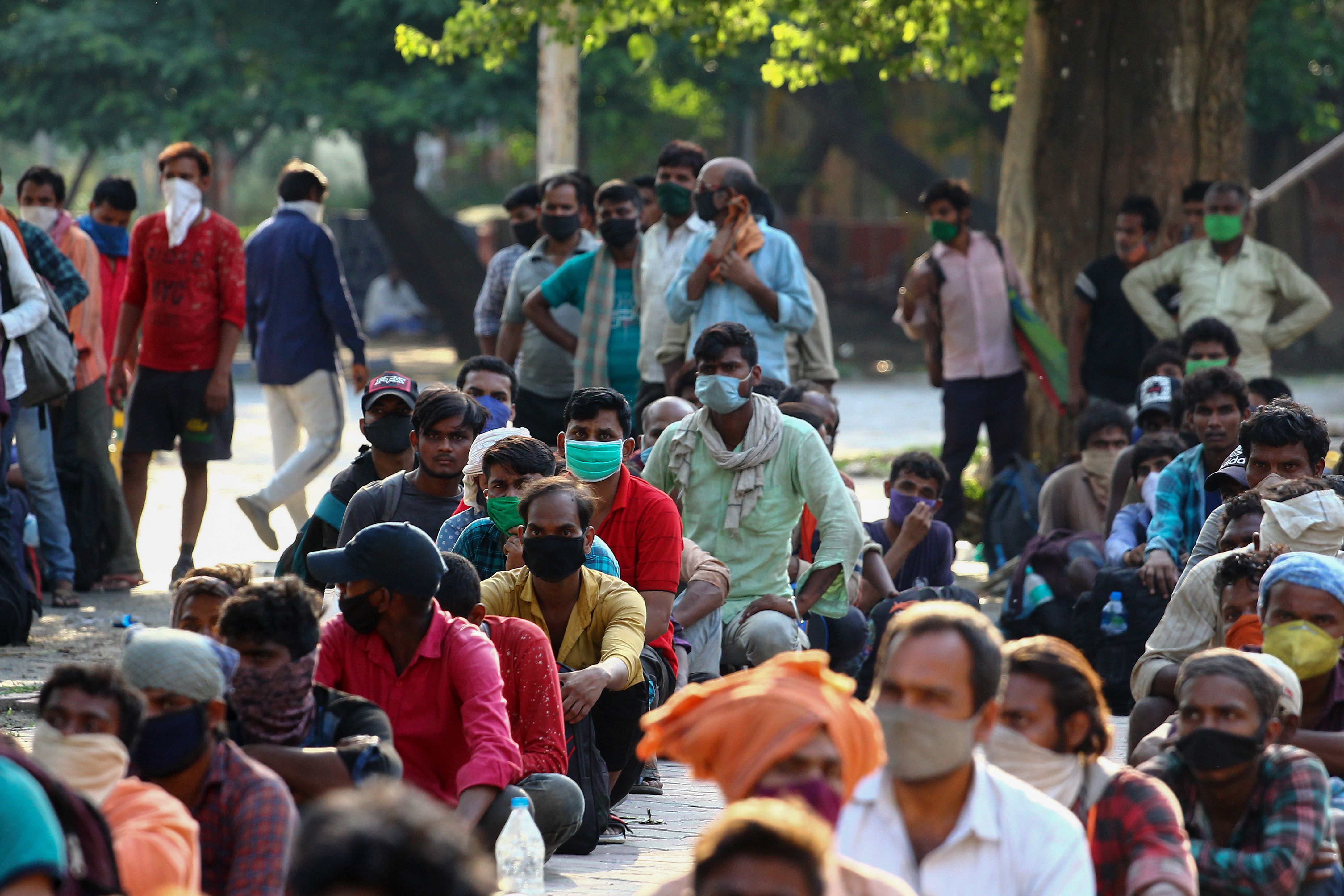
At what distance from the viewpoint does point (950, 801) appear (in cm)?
324

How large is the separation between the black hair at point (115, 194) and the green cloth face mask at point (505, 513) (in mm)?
4738

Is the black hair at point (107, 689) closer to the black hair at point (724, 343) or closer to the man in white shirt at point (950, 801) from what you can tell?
the man in white shirt at point (950, 801)

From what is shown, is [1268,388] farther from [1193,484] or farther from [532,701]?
[532,701]

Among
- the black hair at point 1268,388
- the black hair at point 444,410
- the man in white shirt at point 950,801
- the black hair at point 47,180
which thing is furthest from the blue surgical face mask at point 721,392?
the black hair at point 47,180

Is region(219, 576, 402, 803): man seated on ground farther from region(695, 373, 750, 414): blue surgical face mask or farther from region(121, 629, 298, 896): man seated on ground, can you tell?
region(695, 373, 750, 414): blue surgical face mask

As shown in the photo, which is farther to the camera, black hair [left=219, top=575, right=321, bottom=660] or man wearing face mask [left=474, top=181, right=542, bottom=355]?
man wearing face mask [left=474, top=181, right=542, bottom=355]

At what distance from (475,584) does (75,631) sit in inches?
155

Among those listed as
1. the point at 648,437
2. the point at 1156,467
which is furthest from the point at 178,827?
the point at 1156,467

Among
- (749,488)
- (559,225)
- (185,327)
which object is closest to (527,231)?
(559,225)

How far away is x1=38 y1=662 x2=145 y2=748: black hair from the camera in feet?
10.9

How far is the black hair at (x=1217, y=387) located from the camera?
7328mm

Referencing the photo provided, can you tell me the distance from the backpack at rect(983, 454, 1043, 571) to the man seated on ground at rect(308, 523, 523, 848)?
19.3ft

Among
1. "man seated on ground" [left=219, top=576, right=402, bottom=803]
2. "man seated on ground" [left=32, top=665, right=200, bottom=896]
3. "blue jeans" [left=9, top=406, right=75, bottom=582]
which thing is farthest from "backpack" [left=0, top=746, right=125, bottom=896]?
"blue jeans" [left=9, top=406, right=75, bottom=582]

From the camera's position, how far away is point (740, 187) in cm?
900
